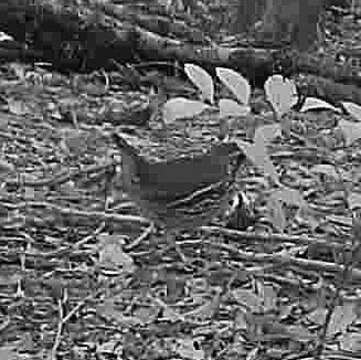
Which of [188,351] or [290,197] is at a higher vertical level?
[290,197]

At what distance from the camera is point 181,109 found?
1665 millimetres

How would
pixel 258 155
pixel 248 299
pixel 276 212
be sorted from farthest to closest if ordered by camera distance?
pixel 248 299, pixel 276 212, pixel 258 155

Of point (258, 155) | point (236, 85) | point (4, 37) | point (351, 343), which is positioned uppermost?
point (236, 85)

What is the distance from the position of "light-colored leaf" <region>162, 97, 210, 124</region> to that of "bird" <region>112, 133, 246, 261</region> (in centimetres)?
78

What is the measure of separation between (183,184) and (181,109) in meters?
0.94

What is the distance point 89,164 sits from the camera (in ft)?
13.6

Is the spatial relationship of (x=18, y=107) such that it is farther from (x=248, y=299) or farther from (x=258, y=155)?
(x=258, y=155)

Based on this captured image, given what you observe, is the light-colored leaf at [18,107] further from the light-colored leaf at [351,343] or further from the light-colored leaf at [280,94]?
the light-colored leaf at [280,94]

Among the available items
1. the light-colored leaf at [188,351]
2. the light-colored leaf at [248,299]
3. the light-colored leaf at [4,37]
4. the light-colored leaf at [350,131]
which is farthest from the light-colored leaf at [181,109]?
the light-colored leaf at [4,37]

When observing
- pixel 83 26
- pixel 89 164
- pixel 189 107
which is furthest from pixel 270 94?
pixel 83 26

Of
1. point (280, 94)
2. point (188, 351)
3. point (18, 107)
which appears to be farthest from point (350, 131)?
point (18, 107)

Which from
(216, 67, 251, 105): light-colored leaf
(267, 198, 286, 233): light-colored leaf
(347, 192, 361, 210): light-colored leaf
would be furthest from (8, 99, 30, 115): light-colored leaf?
(216, 67, 251, 105): light-colored leaf

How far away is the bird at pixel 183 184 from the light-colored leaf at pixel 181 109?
30.6 inches

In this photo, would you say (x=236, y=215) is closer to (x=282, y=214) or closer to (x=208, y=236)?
(x=208, y=236)
